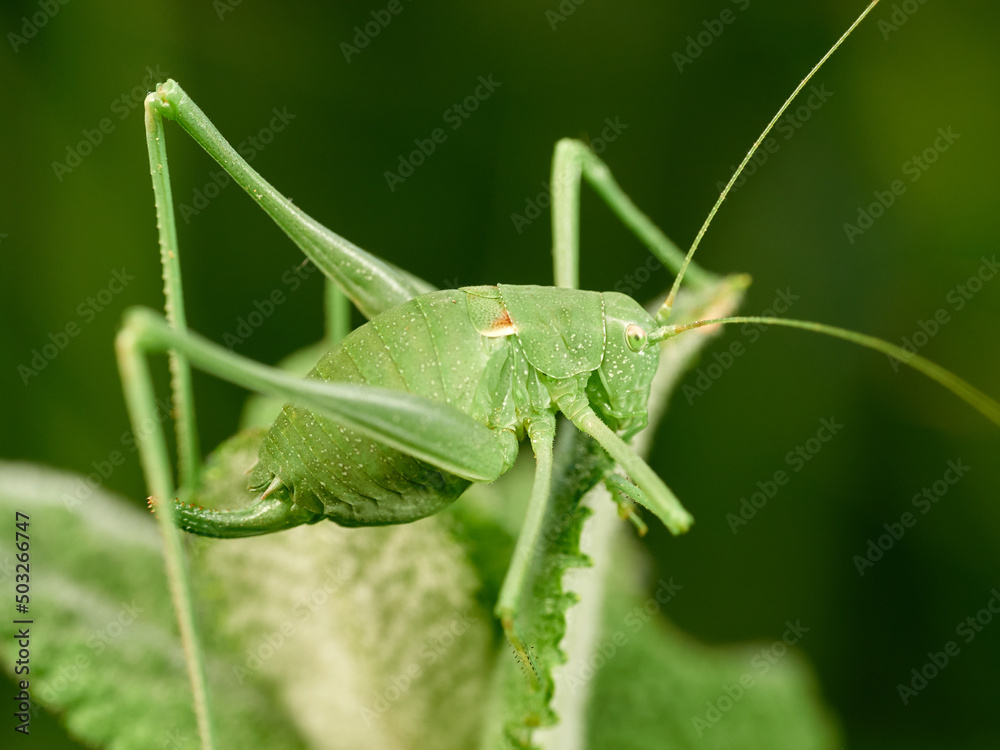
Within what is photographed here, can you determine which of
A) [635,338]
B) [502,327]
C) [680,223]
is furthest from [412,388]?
[680,223]

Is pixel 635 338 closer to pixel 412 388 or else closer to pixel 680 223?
pixel 412 388

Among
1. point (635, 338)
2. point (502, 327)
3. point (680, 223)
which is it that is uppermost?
point (680, 223)

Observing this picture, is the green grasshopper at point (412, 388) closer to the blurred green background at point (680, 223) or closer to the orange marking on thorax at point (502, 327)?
the orange marking on thorax at point (502, 327)

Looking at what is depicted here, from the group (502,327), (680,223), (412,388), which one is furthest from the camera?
(680,223)

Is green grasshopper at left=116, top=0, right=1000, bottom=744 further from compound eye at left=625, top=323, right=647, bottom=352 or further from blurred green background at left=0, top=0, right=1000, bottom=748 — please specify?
blurred green background at left=0, top=0, right=1000, bottom=748

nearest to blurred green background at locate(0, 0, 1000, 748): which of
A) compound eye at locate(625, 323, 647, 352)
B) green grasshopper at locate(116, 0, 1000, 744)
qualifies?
green grasshopper at locate(116, 0, 1000, 744)

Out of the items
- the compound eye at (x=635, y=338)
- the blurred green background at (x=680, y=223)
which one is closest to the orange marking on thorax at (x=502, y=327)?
the compound eye at (x=635, y=338)
